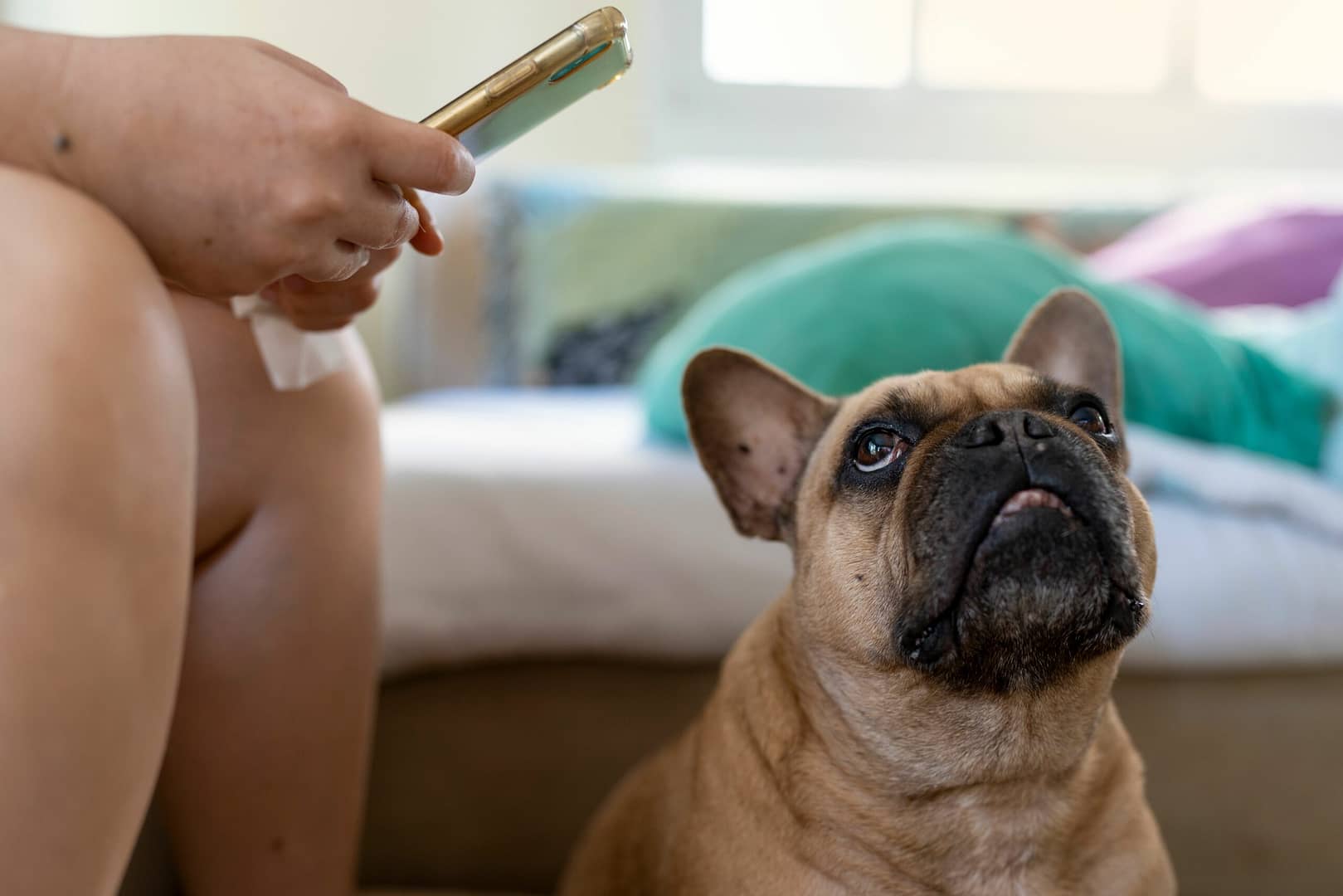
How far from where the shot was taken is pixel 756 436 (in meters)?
1.06

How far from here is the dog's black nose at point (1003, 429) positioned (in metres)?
0.80

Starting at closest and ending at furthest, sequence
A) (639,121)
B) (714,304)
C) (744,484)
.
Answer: (744,484) → (714,304) → (639,121)

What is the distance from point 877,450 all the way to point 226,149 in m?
0.54

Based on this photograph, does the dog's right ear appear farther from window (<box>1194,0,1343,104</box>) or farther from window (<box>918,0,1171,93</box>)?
window (<box>1194,0,1343,104</box>)

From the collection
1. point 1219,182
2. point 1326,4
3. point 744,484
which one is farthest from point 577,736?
point 1326,4

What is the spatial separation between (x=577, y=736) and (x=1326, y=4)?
2910mm

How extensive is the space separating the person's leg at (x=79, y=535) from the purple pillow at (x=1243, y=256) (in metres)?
2.02

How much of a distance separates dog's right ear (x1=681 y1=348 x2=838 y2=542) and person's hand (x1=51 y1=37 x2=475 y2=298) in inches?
17.6

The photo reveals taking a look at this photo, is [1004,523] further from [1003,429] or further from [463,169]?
[463,169]

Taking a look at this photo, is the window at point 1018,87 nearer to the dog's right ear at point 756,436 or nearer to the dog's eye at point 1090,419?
the dog's right ear at point 756,436

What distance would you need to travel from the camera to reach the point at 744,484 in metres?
1.06

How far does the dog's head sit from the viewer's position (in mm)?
765

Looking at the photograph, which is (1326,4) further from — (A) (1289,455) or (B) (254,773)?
(B) (254,773)

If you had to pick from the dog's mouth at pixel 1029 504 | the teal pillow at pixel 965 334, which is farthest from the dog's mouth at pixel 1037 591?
the teal pillow at pixel 965 334
